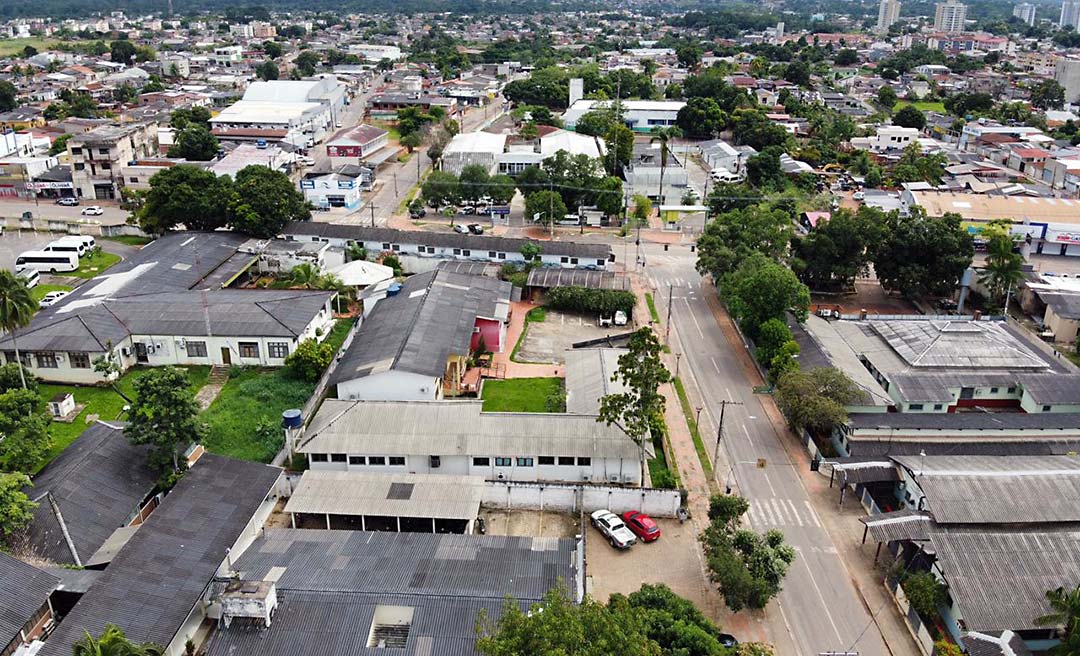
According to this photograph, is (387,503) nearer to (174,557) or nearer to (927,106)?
(174,557)

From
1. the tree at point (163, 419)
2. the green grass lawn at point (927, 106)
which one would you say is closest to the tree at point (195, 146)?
the tree at point (163, 419)

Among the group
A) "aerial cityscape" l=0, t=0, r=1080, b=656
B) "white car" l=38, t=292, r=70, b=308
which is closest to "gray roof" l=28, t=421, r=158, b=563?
"aerial cityscape" l=0, t=0, r=1080, b=656

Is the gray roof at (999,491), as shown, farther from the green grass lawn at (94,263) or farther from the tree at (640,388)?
the green grass lawn at (94,263)

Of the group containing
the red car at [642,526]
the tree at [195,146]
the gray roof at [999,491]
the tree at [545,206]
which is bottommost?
the red car at [642,526]

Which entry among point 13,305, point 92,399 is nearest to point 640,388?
point 92,399

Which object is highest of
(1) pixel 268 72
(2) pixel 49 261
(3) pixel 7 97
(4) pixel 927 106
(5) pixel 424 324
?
(1) pixel 268 72

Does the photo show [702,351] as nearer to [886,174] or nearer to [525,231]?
[525,231]

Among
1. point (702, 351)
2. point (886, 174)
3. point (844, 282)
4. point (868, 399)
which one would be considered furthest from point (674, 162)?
point (868, 399)

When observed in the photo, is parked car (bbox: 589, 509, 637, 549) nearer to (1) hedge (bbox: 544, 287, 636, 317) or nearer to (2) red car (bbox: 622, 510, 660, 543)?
(2) red car (bbox: 622, 510, 660, 543)
